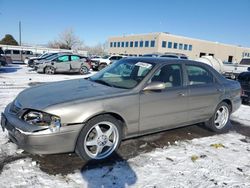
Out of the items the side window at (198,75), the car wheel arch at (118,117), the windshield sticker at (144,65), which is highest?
the windshield sticker at (144,65)

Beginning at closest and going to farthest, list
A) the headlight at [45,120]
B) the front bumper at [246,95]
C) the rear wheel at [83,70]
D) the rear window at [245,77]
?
1. the headlight at [45,120]
2. the front bumper at [246,95]
3. the rear window at [245,77]
4. the rear wheel at [83,70]

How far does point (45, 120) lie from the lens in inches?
127

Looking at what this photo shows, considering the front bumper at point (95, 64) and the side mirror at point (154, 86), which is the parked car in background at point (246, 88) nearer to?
the side mirror at point (154, 86)

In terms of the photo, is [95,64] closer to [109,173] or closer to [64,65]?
[64,65]

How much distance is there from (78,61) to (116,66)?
1379 cm

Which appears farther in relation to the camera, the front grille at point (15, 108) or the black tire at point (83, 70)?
the black tire at point (83, 70)

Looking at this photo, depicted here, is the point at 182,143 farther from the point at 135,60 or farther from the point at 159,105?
the point at 135,60

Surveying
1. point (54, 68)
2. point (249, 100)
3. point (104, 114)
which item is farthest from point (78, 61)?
point (104, 114)

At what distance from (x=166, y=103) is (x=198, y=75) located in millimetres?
1179

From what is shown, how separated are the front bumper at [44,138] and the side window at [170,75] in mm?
1777

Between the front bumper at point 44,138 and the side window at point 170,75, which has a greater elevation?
the side window at point 170,75

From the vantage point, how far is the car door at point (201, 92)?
15.6 ft

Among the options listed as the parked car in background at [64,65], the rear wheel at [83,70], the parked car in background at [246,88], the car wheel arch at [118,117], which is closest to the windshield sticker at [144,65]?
the car wheel arch at [118,117]

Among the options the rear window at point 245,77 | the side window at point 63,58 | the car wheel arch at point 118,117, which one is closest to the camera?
the car wheel arch at point 118,117
